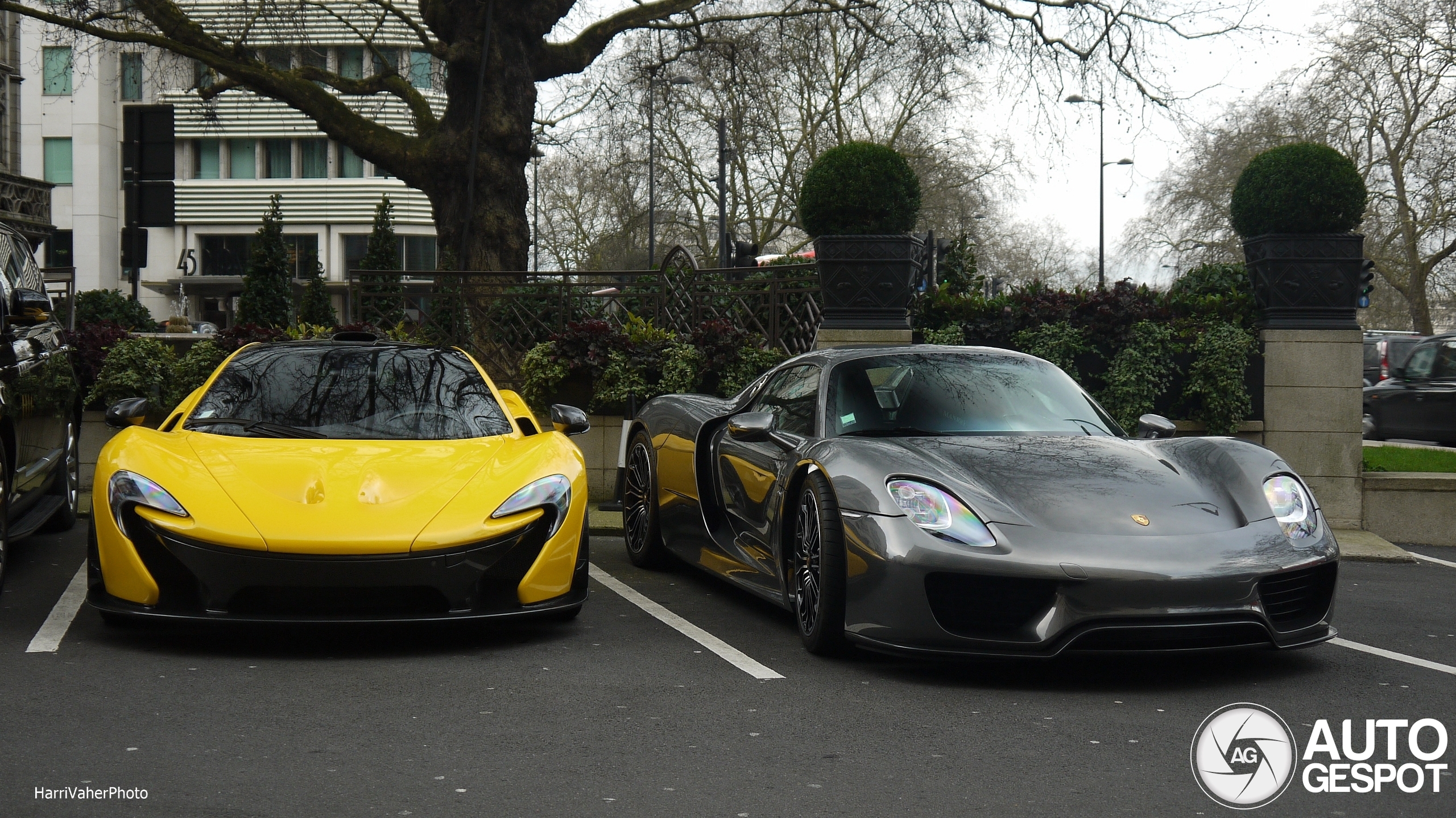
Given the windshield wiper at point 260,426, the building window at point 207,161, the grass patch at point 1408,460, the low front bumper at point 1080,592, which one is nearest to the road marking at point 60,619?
the windshield wiper at point 260,426

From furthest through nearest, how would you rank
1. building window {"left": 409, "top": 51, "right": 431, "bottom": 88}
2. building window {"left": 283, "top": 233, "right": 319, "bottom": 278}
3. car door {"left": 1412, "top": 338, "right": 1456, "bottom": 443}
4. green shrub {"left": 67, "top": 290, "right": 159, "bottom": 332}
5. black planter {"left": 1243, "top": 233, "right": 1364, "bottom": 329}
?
1. building window {"left": 283, "top": 233, "right": 319, "bottom": 278}
2. green shrub {"left": 67, "top": 290, "right": 159, "bottom": 332}
3. building window {"left": 409, "top": 51, "right": 431, "bottom": 88}
4. car door {"left": 1412, "top": 338, "right": 1456, "bottom": 443}
5. black planter {"left": 1243, "top": 233, "right": 1364, "bottom": 329}

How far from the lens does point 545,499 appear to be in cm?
574

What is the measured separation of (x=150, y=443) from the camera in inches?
235

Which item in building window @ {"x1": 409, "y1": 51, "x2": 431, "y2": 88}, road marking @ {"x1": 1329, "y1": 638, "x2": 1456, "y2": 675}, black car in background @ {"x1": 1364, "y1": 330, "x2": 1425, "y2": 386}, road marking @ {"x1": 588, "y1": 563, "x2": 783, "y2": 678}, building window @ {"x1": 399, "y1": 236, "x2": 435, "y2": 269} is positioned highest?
building window @ {"x1": 409, "y1": 51, "x2": 431, "y2": 88}

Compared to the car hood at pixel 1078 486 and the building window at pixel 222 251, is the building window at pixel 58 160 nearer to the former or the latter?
the building window at pixel 222 251

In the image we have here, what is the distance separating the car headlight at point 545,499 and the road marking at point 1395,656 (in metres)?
3.31

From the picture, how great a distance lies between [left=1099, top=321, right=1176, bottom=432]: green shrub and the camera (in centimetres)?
1086

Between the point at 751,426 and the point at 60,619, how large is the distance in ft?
10.2

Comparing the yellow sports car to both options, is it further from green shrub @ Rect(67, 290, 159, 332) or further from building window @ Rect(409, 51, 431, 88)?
green shrub @ Rect(67, 290, 159, 332)

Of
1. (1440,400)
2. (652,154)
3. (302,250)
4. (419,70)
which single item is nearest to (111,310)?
(419,70)

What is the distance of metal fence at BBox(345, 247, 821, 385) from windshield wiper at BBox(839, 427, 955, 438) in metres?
6.37

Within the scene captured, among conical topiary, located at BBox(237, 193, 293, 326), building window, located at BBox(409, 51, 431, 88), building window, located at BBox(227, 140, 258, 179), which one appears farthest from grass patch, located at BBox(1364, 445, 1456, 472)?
building window, located at BBox(227, 140, 258, 179)

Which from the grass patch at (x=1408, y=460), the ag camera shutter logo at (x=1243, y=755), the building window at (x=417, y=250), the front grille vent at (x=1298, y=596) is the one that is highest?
the building window at (x=417, y=250)

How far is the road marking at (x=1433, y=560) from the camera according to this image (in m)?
9.38
